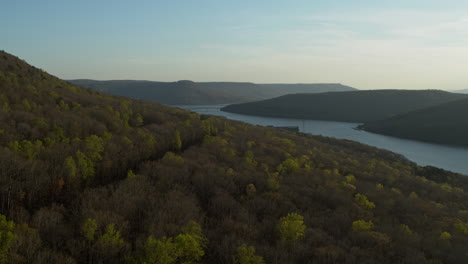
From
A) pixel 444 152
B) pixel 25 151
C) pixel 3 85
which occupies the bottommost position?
pixel 444 152

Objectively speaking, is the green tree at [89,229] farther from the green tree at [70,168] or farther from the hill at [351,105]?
the hill at [351,105]

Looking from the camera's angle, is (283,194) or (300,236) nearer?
(300,236)

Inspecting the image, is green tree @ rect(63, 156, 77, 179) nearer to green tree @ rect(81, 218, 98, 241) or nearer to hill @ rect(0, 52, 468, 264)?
hill @ rect(0, 52, 468, 264)

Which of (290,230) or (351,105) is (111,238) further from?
(351,105)

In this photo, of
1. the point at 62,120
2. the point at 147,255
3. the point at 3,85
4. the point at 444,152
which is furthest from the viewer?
the point at 444,152

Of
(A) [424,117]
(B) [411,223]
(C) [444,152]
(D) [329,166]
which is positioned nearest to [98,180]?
(B) [411,223]

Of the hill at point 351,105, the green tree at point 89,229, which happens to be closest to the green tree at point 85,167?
the green tree at point 89,229

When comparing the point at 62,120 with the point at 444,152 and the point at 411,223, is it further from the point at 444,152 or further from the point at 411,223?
the point at 444,152
